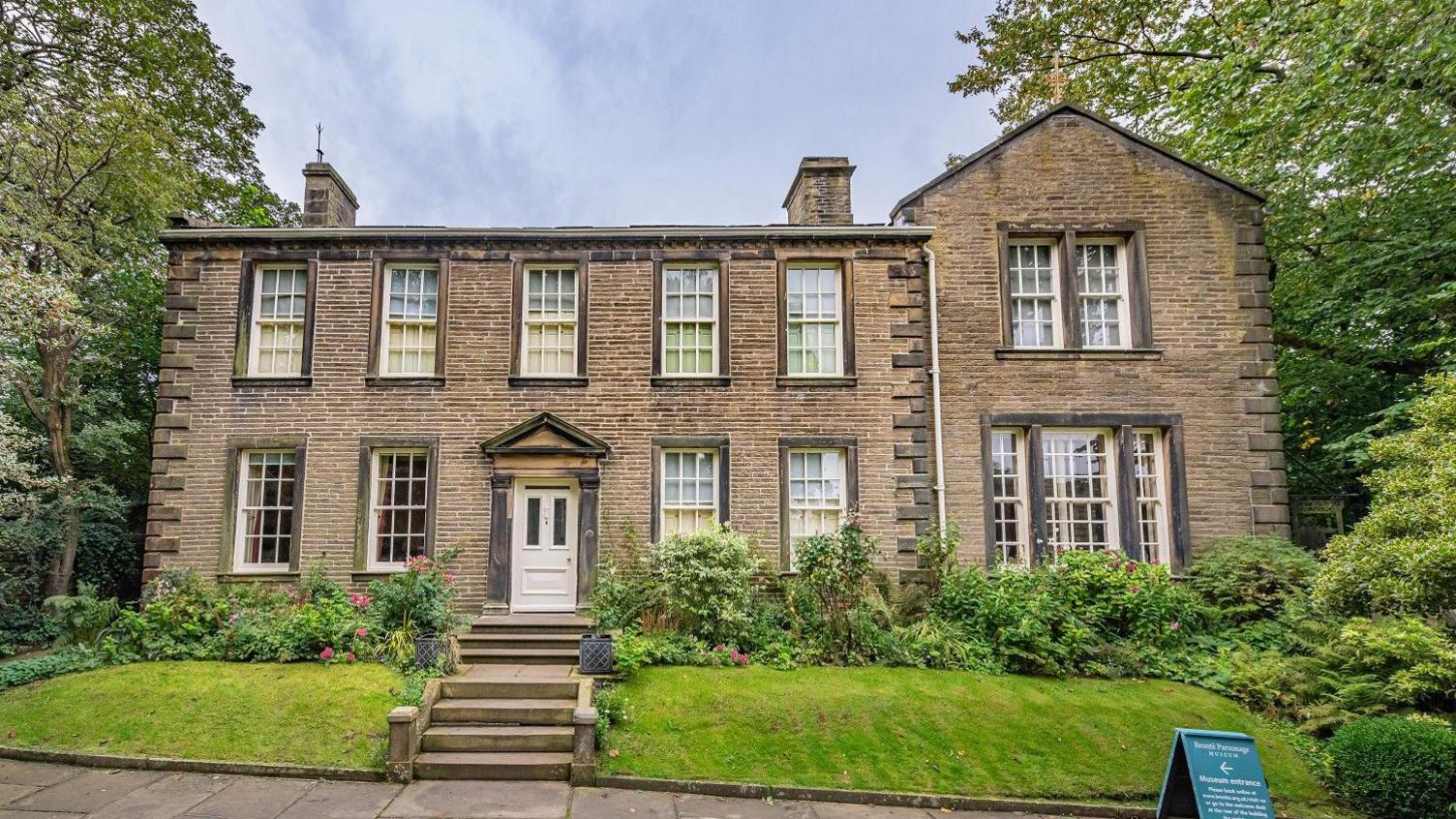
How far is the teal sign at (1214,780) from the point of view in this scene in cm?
602

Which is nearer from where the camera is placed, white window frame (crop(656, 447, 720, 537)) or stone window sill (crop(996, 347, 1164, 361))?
white window frame (crop(656, 447, 720, 537))

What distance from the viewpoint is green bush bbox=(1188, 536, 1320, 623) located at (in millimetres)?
10484

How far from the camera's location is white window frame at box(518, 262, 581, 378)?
466 inches

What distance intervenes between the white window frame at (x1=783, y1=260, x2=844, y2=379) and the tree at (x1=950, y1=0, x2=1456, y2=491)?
6.32m

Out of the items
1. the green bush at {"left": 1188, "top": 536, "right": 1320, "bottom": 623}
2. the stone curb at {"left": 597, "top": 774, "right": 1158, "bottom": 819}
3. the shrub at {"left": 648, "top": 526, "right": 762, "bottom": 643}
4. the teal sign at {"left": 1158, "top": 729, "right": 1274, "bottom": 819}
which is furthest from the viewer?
the green bush at {"left": 1188, "top": 536, "right": 1320, "bottom": 623}

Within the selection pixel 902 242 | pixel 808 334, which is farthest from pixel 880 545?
pixel 902 242

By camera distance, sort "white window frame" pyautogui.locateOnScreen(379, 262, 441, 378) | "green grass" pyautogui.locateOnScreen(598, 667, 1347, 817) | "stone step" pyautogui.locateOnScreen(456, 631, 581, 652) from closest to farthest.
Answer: "green grass" pyautogui.locateOnScreen(598, 667, 1347, 817) → "stone step" pyautogui.locateOnScreen(456, 631, 581, 652) → "white window frame" pyautogui.locateOnScreen(379, 262, 441, 378)

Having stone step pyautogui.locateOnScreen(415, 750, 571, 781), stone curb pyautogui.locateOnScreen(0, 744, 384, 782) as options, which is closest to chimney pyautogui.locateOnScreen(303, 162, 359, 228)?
stone curb pyautogui.locateOnScreen(0, 744, 384, 782)

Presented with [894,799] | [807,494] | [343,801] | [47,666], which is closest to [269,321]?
[47,666]

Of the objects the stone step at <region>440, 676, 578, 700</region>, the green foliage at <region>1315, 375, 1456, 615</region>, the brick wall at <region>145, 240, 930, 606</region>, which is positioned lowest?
the stone step at <region>440, 676, 578, 700</region>

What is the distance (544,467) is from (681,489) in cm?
224

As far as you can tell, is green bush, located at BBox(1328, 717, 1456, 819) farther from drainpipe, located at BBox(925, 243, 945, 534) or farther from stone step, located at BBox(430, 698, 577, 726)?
stone step, located at BBox(430, 698, 577, 726)

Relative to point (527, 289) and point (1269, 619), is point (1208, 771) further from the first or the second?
point (527, 289)

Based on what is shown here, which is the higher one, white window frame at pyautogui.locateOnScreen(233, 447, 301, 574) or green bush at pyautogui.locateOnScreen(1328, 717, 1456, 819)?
white window frame at pyautogui.locateOnScreen(233, 447, 301, 574)
